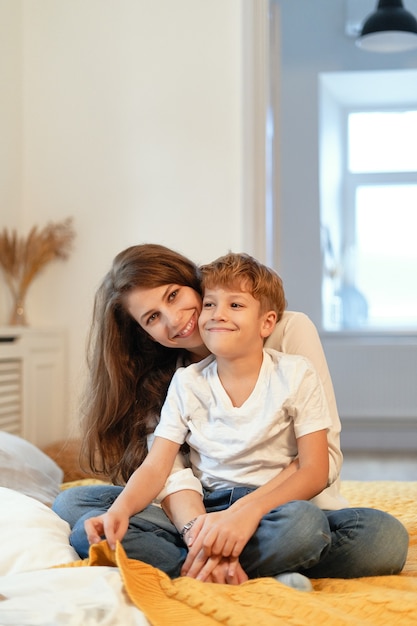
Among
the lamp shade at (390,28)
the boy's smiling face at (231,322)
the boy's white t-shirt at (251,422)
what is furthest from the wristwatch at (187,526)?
the lamp shade at (390,28)

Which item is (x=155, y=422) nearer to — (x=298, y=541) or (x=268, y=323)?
(x=268, y=323)

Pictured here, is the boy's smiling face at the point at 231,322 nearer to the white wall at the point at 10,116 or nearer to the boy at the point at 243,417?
the boy at the point at 243,417

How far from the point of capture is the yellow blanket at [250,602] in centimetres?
118

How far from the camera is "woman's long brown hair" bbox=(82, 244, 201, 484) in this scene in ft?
5.92

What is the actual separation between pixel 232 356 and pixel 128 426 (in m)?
0.37

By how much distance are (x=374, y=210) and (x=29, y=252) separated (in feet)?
8.65

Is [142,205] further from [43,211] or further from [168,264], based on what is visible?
[168,264]

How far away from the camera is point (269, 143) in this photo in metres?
3.80

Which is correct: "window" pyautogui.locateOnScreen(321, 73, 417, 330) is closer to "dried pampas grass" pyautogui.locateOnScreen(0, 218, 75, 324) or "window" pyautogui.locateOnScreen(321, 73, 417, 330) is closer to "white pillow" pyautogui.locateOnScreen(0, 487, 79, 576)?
"dried pampas grass" pyautogui.locateOnScreen(0, 218, 75, 324)

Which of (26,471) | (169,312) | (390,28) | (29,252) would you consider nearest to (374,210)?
(390,28)

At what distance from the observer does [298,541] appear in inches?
55.0

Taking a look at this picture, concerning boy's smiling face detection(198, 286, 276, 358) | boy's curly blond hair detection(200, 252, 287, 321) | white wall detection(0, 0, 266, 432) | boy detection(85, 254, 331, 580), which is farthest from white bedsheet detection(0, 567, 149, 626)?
white wall detection(0, 0, 266, 432)

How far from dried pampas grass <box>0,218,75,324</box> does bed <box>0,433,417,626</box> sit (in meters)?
2.33

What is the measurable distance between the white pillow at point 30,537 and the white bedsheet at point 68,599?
0.08 m
